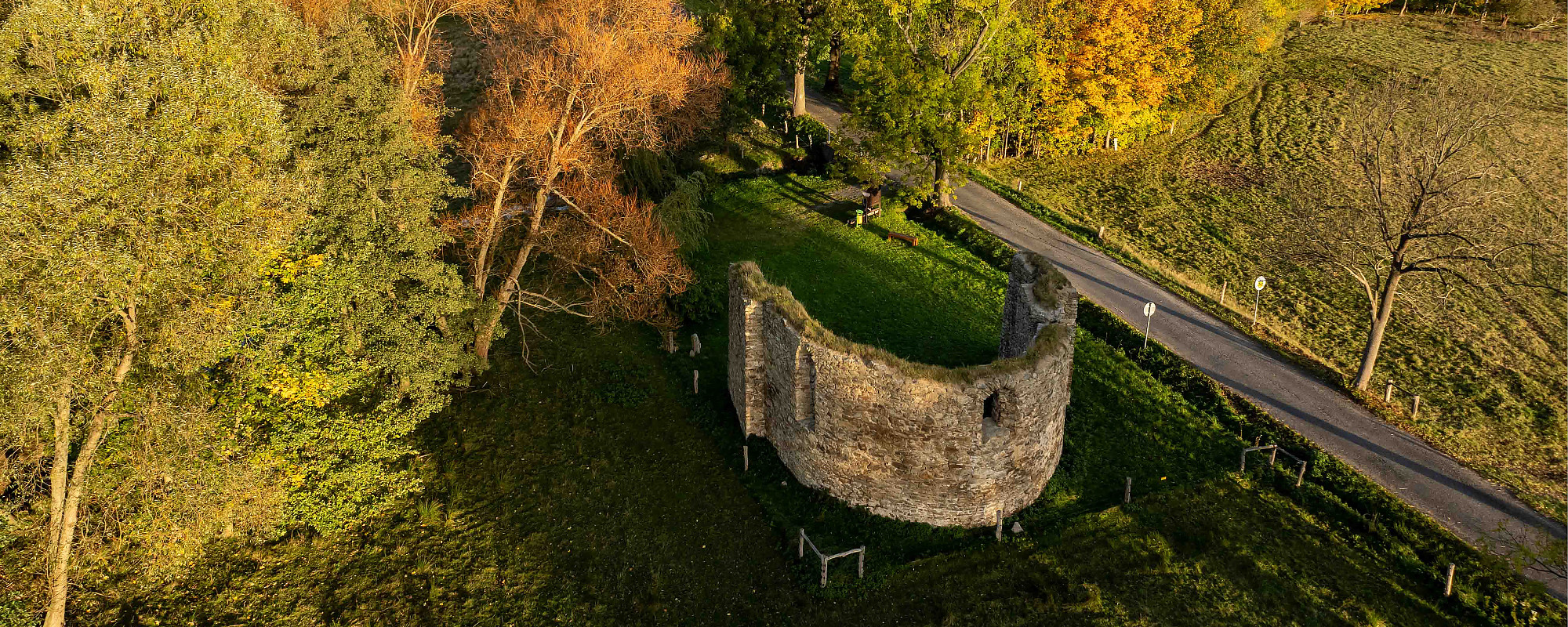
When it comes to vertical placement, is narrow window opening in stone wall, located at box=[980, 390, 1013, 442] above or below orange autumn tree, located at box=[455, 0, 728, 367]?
below

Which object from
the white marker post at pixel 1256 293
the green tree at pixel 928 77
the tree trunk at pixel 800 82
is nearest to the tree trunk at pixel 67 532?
the green tree at pixel 928 77

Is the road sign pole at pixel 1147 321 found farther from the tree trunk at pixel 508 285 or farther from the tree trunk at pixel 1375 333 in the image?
the tree trunk at pixel 508 285

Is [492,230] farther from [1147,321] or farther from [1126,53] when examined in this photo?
[1126,53]

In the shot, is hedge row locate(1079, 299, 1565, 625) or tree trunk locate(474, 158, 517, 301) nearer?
hedge row locate(1079, 299, 1565, 625)

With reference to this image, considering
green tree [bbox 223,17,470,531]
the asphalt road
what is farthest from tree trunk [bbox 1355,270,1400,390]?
green tree [bbox 223,17,470,531]

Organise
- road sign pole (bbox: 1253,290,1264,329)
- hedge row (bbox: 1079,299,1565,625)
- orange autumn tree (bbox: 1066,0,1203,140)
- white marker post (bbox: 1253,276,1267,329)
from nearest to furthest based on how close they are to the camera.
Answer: hedge row (bbox: 1079,299,1565,625)
white marker post (bbox: 1253,276,1267,329)
road sign pole (bbox: 1253,290,1264,329)
orange autumn tree (bbox: 1066,0,1203,140)

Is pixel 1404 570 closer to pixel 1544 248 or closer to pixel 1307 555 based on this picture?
pixel 1307 555

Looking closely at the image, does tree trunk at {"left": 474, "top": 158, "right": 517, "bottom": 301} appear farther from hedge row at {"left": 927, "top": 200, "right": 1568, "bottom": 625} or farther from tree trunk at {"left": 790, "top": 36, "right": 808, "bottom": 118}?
tree trunk at {"left": 790, "top": 36, "right": 808, "bottom": 118}
